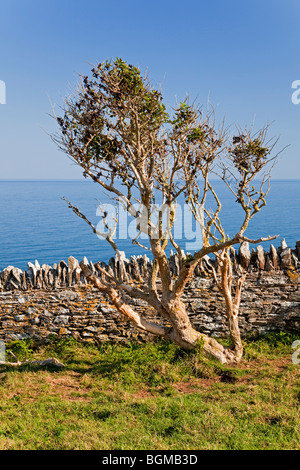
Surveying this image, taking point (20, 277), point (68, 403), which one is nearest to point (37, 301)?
point (20, 277)

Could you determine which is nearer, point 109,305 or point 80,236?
point 109,305

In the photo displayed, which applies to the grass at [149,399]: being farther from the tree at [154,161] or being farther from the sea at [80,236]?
the sea at [80,236]

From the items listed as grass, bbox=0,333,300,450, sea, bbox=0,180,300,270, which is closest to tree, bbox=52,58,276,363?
grass, bbox=0,333,300,450

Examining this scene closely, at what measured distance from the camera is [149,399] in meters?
8.03

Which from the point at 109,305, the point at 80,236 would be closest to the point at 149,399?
the point at 109,305

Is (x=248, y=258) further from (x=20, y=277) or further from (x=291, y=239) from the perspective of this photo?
(x=291, y=239)

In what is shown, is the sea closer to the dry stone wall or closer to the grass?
the dry stone wall

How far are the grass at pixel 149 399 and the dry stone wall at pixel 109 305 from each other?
417 millimetres

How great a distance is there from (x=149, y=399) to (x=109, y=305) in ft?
12.7

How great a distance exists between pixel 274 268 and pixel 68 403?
6695mm

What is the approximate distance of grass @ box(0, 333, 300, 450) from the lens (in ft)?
20.9

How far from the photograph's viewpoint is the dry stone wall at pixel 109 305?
11148 mm

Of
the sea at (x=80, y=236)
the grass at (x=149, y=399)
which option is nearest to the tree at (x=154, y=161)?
the grass at (x=149, y=399)

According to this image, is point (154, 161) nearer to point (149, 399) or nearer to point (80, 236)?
point (149, 399)
